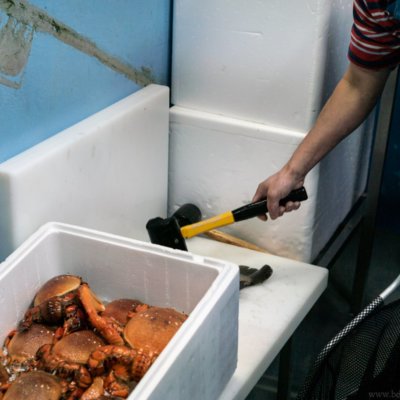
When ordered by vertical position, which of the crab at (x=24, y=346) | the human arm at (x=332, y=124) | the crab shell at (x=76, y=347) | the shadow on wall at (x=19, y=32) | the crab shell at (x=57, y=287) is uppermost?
the shadow on wall at (x=19, y=32)

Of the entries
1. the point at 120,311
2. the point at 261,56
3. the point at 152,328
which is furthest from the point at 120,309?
the point at 261,56

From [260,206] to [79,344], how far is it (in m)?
0.53

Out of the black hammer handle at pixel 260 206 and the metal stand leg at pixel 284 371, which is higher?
the black hammer handle at pixel 260 206

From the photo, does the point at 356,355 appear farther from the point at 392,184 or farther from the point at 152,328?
the point at 392,184

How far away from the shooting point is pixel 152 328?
1172 millimetres

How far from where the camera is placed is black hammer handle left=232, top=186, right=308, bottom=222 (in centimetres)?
147

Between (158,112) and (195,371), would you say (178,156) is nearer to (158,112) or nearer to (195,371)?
(158,112)

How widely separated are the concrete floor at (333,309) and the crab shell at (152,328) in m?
0.86

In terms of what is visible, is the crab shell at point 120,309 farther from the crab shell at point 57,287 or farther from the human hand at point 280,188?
the human hand at point 280,188

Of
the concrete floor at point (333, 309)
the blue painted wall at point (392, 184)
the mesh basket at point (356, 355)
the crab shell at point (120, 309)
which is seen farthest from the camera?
the blue painted wall at point (392, 184)

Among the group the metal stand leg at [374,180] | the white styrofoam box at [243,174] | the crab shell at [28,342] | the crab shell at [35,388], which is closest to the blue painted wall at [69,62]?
the white styrofoam box at [243,174]

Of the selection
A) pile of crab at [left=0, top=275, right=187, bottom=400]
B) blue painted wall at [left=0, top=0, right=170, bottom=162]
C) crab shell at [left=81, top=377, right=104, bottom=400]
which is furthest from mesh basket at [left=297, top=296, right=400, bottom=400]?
blue painted wall at [left=0, top=0, right=170, bottom=162]

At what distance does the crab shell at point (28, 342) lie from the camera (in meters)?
1.16

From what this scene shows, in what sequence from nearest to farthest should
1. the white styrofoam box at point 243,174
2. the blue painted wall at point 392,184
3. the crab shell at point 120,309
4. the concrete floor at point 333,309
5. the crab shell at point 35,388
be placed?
1. the crab shell at point 35,388
2. the crab shell at point 120,309
3. the white styrofoam box at point 243,174
4. the concrete floor at point 333,309
5. the blue painted wall at point 392,184
